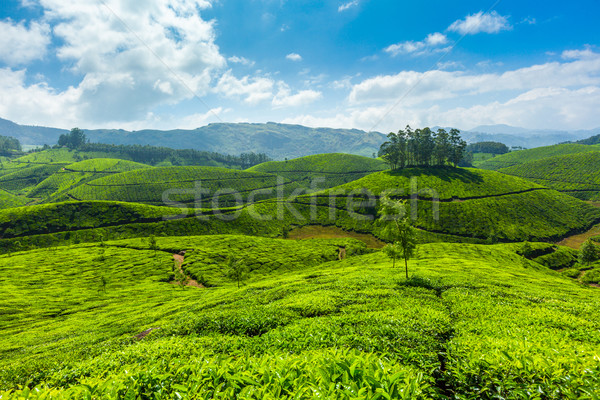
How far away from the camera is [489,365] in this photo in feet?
23.9

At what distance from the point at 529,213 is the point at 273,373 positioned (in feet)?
615

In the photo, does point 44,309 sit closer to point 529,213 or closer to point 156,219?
point 156,219

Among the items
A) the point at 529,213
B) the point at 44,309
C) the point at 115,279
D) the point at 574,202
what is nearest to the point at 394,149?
the point at 529,213

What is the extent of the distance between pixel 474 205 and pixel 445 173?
134 feet

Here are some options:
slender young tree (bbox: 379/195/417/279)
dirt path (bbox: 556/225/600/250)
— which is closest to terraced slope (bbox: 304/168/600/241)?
dirt path (bbox: 556/225/600/250)

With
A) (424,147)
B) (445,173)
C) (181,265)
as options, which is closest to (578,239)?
(445,173)

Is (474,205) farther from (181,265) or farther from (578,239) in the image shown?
(181,265)

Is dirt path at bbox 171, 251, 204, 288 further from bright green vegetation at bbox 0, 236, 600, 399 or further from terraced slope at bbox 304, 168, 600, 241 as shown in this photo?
terraced slope at bbox 304, 168, 600, 241

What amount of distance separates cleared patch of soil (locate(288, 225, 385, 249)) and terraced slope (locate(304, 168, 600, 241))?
20.2 ft

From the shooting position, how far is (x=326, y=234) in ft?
467

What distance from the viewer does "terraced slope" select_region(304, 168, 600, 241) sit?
128625mm
